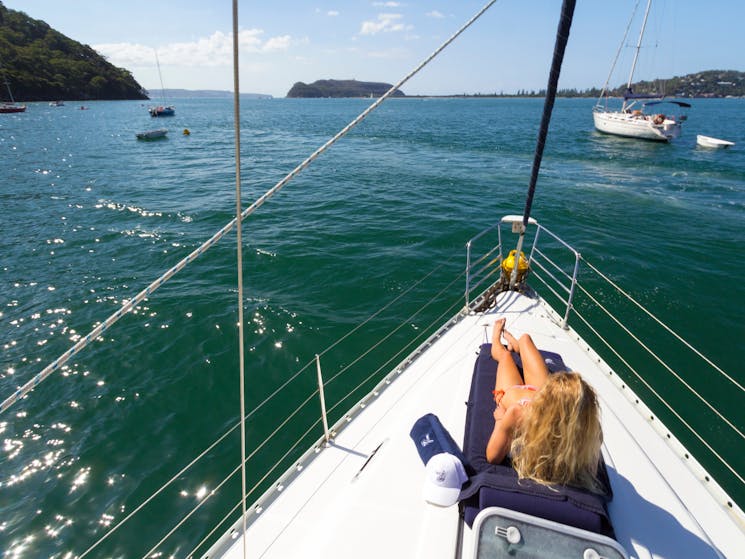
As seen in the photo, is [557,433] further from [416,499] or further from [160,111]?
[160,111]

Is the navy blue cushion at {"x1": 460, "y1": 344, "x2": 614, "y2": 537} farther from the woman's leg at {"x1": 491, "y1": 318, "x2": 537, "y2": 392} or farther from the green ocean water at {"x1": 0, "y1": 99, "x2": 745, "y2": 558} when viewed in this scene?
the green ocean water at {"x1": 0, "y1": 99, "x2": 745, "y2": 558}

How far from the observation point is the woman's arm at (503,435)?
8.41ft

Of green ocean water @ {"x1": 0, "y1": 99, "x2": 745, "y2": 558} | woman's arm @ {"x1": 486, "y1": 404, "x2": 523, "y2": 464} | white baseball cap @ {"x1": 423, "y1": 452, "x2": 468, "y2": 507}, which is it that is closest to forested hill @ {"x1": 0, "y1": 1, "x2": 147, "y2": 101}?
green ocean water @ {"x1": 0, "y1": 99, "x2": 745, "y2": 558}

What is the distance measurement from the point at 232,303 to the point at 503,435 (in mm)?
7628

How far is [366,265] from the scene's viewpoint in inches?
426

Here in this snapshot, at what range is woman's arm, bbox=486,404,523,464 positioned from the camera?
2.56 m

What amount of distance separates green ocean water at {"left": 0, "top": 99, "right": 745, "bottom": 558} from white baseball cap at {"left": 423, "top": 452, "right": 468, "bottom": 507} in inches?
77.6

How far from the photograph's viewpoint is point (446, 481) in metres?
2.66

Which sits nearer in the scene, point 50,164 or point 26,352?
point 26,352

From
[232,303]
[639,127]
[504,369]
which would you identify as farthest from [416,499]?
[639,127]

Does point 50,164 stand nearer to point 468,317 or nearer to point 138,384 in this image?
point 138,384

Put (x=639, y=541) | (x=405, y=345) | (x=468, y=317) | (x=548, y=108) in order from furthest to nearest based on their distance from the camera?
1. (x=405, y=345)
2. (x=468, y=317)
3. (x=548, y=108)
4. (x=639, y=541)

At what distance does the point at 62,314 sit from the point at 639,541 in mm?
10865

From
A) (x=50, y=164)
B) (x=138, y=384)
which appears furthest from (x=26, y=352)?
(x=50, y=164)
